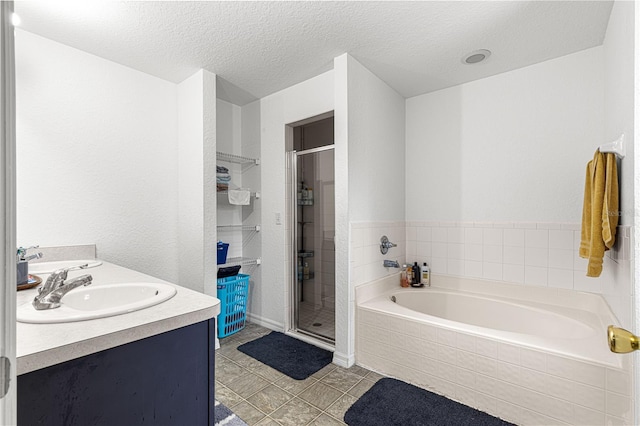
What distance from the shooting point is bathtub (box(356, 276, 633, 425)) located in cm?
145

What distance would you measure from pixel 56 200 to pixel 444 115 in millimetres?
3203

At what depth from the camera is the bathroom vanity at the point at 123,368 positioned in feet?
2.22

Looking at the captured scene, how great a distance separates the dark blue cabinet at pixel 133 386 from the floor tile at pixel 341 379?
1.19 m

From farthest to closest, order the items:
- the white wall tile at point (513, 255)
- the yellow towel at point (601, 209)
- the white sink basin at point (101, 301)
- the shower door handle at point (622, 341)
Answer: the white wall tile at point (513, 255) → the yellow towel at point (601, 209) → the white sink basin at point (101, 301) → the shower door handle at point (622, 341)

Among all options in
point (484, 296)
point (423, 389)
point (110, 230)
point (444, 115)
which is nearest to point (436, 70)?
point (444, 115)

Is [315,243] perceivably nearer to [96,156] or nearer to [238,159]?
[238,159]

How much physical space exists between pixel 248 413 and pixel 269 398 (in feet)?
0.56

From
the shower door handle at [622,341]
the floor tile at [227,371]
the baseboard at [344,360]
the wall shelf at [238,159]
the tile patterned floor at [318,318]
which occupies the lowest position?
the floor tile at [227,371]

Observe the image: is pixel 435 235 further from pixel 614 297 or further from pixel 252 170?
pixel 252 170

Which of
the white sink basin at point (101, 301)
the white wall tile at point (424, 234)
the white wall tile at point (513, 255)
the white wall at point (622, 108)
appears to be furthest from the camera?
the white wall tile at point (424, 234)

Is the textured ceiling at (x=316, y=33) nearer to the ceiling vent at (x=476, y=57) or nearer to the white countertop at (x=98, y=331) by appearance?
the ceiling vent at (x=476, y=57)

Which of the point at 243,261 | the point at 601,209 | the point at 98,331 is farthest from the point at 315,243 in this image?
the point at 98,331

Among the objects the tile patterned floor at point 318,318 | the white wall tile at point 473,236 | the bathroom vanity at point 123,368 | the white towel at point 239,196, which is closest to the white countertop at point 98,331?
the bathroom vanity at point 123,368

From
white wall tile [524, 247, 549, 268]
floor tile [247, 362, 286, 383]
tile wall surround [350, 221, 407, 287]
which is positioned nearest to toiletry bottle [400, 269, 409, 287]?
tile wall surround [350, 221, 407, 287]
